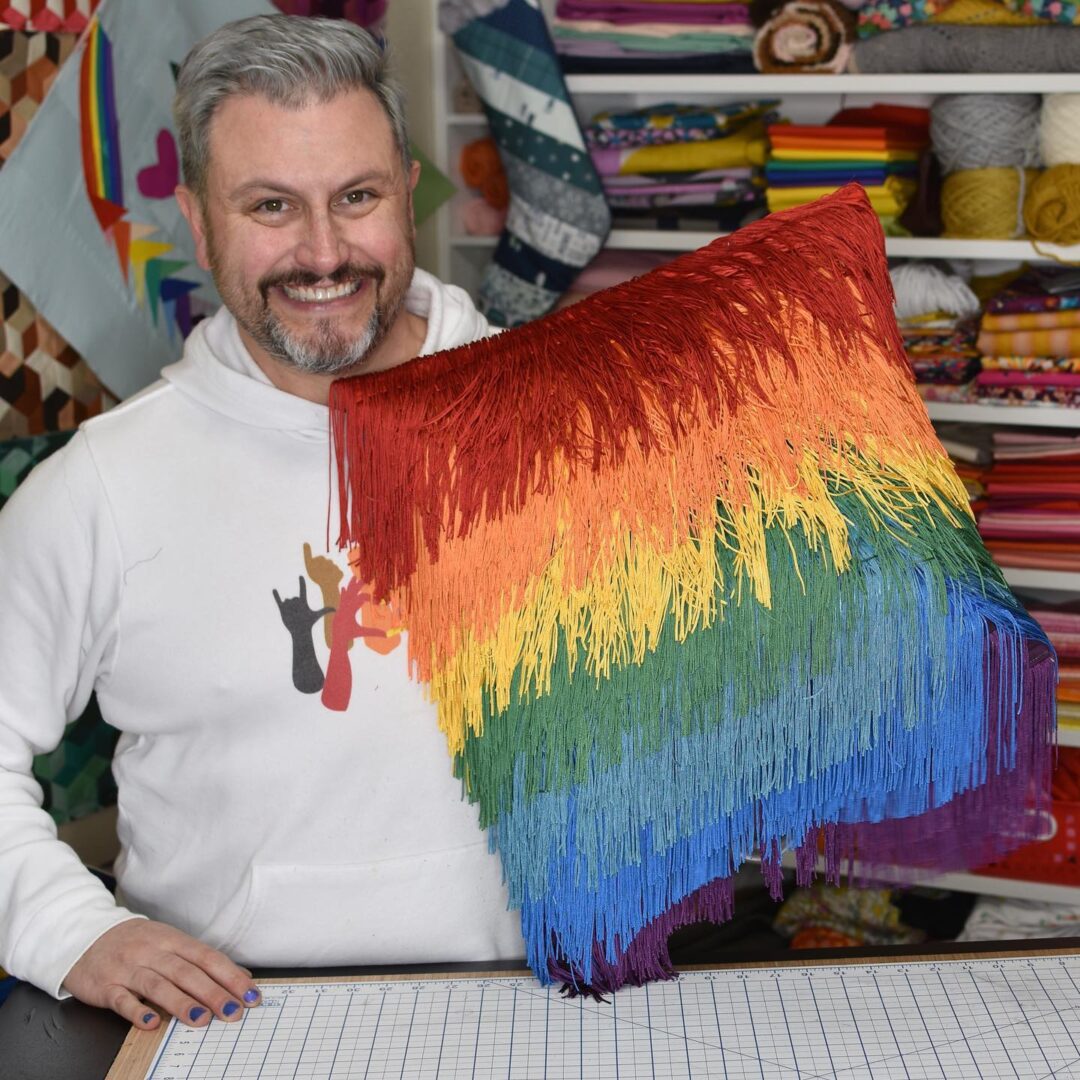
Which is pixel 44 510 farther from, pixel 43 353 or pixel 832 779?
pixel 832 779

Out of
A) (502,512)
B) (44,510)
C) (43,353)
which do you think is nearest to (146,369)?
(43,353)

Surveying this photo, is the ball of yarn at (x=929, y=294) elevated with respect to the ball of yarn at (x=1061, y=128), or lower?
lower

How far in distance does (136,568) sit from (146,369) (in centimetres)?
66

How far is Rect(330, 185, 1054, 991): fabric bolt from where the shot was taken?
42.0 inches

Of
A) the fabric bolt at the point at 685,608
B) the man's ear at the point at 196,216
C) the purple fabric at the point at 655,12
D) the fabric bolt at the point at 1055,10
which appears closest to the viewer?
the fabric bolt at the point at 685,608

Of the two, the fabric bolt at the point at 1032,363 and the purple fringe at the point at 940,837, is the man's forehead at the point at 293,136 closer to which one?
the purple fringe at the point at 940,837

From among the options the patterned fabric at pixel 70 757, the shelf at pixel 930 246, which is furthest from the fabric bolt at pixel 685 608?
the shelf at pixel 930 246

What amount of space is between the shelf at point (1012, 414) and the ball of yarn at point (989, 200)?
0.28 meters

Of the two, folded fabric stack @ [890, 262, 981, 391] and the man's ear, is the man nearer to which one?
the man's ear

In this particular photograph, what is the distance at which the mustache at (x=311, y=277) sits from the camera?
1305 millimetres

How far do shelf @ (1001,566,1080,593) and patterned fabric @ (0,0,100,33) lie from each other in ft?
5.28

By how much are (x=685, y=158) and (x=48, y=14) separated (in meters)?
1.13

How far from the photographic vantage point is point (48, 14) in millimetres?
1671

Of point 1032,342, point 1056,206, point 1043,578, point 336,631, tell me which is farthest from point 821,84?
point 336,631
